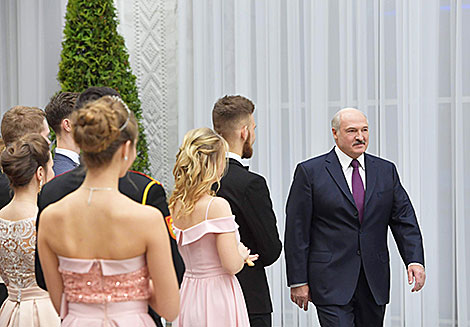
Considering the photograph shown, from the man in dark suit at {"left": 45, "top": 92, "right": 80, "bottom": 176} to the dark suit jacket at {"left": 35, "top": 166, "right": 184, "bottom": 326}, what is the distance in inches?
41.1

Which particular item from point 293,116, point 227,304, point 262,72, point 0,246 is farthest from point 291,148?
point 0,246

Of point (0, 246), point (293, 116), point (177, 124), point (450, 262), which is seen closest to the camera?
point (0, 246)

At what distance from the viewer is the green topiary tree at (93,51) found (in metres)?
5.48

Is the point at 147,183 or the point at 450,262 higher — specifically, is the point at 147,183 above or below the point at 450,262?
Answer: above

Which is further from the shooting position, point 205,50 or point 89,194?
point 205,50

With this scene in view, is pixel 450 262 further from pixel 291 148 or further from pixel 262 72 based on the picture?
pixel 262 72

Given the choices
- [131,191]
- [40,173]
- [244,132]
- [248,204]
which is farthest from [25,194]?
[244,132]

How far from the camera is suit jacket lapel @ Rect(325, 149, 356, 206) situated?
12.4 feet

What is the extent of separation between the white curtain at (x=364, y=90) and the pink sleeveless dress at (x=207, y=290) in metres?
2.43

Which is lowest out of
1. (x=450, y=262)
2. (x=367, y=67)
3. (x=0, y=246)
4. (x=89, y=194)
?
(x=450, y=262)

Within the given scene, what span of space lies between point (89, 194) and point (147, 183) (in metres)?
0.33

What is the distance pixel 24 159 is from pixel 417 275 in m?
2.16

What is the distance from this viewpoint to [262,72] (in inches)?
222

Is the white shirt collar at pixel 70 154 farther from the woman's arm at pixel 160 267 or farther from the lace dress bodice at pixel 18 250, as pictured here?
the woman's arm at pixel 160 267
